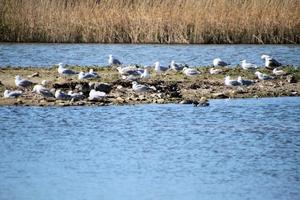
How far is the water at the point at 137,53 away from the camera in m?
21.5

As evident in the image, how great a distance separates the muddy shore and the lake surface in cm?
36

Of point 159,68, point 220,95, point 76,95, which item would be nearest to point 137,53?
point 159,68

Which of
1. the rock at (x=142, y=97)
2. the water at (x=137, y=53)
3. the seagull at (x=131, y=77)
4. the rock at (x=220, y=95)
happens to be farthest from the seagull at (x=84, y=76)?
the water at (x=137, y=53)

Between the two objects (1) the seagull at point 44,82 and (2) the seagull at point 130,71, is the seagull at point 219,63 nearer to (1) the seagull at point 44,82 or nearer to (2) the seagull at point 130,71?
(2) the seagull at point 130,71

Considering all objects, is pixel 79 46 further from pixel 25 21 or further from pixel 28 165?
pixel 28 165

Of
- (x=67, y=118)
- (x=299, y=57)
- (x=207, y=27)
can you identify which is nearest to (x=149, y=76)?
(x=67, y=118)

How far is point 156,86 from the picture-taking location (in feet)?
52.1

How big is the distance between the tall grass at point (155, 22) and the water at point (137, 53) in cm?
45

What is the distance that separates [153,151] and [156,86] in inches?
191

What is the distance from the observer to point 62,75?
671 inches

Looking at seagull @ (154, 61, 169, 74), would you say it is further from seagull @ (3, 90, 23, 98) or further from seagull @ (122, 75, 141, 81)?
seagull @ (3, 90, 23, 98)

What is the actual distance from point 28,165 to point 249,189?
9.27 feet

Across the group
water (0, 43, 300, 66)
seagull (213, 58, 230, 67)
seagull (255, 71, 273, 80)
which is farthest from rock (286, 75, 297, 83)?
water (0, 43, 300, 66)

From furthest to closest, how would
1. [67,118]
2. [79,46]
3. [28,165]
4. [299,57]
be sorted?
[79,46] → [299,57] → [67,118] → [28,165]
